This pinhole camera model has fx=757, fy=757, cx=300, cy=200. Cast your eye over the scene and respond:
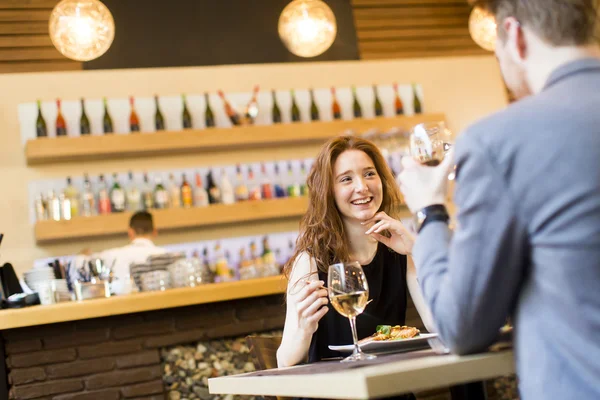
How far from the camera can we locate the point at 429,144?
1.48 m

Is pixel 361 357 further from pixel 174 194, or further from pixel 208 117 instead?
pixel 208 117

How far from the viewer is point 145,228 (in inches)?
217

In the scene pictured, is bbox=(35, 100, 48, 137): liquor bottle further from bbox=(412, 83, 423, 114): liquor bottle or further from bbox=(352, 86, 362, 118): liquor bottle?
bbox=(412, 83, 423, 114): liquor bottle

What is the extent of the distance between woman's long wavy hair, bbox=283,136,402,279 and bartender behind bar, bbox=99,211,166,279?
3031mm

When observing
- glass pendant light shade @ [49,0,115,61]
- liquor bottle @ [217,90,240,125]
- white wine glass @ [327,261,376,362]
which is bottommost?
white wine glass @ [327,261,376,362]

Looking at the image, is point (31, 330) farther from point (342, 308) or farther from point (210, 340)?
point (342, 308)

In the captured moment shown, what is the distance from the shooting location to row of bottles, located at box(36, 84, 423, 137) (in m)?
5.92

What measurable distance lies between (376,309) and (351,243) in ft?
0.82

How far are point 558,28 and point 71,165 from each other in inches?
207

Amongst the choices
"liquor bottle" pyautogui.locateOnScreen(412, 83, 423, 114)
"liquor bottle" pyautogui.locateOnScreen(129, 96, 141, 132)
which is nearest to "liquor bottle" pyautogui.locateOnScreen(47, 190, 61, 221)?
"liquor bottle" pyautogui.locateOnScreen(129, 96, 141, 132)

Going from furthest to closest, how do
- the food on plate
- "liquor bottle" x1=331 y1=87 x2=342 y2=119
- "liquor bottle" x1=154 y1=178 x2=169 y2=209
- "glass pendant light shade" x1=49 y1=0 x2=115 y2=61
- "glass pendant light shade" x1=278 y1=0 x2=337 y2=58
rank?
"liquor bottle" x1=331 y1=87 x2=342 y2=119 → "liquor bottle" x1=154 y1=178 x2=169 y2=209 → "glass pendant light shade" x1=278 y1=0 x2=337 y2=58 → "glass pendant light shade" x1=49 y1=0 x2=115 y2=61 → the food on plate

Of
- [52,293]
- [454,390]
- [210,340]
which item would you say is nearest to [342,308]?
[454,390]

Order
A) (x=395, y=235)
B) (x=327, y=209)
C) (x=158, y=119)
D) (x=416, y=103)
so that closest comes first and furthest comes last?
(x=395, y=235)
(x=327, y=209)
(x=158, y=119)
(x=416, y=103)

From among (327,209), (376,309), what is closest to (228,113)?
(327,209)
